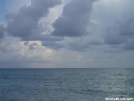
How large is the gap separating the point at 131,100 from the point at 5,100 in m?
26.5

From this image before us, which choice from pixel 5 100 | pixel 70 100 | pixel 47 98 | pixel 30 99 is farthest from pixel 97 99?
pixel 5 100

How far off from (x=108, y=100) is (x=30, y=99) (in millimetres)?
16753

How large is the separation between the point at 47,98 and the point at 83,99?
8.11 m

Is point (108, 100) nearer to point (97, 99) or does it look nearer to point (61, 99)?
point (97, 99)

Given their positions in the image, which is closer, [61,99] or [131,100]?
[131,100]

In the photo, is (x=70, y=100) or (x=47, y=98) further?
(x=47, y=98)

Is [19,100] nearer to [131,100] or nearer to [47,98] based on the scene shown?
[47,98]

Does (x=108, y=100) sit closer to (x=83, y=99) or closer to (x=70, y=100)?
(x=83, y=99)

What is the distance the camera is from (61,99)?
39.8 meters

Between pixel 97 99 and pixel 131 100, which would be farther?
pixel 97 99

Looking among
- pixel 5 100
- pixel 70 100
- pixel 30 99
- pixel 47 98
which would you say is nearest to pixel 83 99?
pixel 70 100

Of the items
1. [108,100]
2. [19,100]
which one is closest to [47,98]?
[19,100]

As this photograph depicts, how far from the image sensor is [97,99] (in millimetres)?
40000

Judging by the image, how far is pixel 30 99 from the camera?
131 feet
